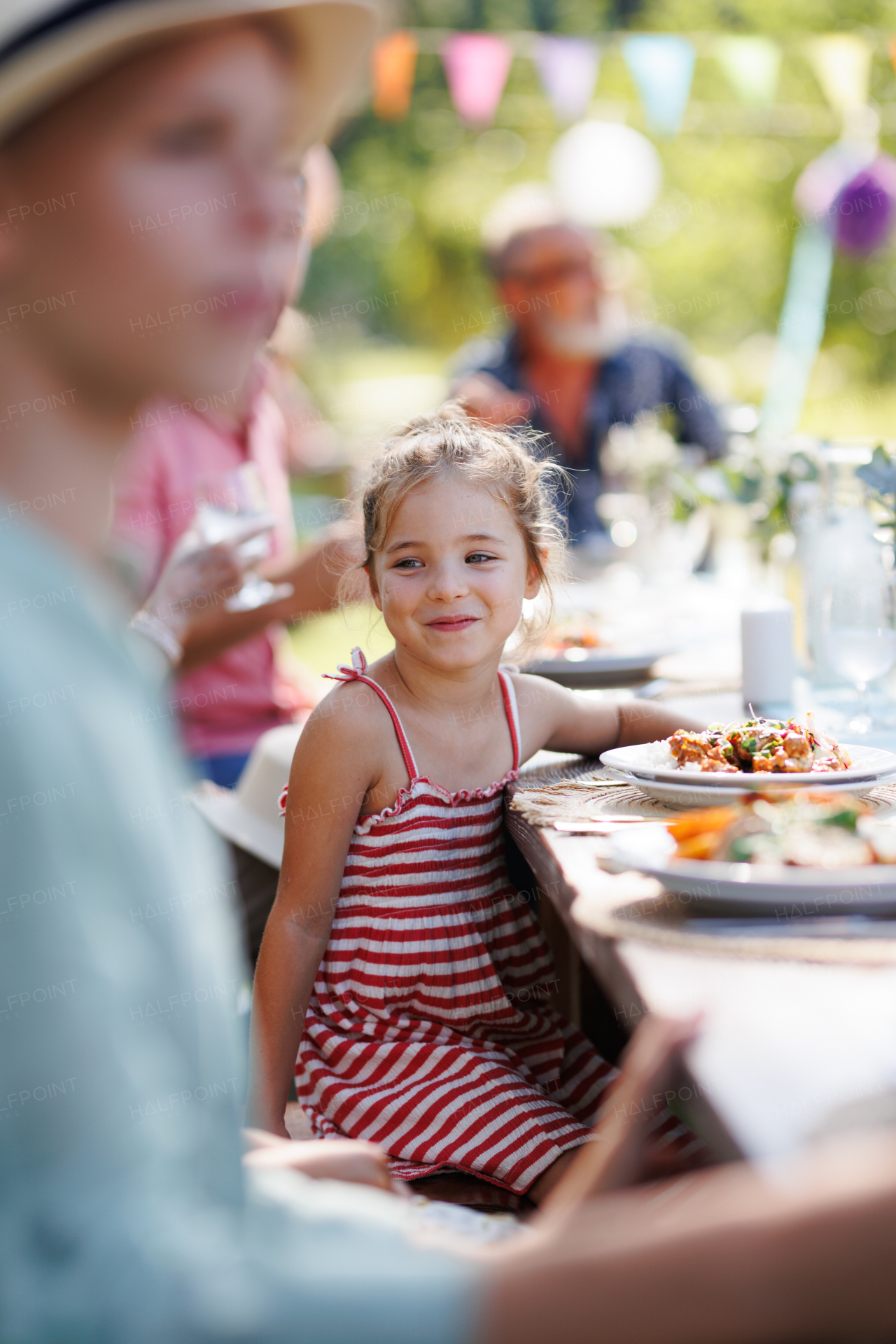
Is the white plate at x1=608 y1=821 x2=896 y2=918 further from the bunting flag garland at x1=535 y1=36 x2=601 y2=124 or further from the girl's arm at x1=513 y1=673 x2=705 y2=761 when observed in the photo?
the bunting flag garland at x1=535 y1=36 x2=601 y2=124

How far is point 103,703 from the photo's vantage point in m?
0.72

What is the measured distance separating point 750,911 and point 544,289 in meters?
3.44

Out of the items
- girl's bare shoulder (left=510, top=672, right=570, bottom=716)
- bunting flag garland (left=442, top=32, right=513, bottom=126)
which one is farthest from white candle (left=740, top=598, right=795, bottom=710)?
bunting flag garland (left=442, top=32, right=513, bottom=126)

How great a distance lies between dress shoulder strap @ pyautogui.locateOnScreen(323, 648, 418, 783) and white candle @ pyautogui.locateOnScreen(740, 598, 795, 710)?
1.82 feet

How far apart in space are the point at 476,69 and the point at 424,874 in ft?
16.6

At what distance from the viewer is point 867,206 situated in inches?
220

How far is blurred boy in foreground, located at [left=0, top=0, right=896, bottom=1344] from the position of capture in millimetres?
641

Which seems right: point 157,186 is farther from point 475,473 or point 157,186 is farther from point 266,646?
point 266,646

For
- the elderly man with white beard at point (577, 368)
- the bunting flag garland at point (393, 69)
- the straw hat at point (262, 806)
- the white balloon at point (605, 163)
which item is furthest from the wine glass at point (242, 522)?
the white balloon at point (605, 163)

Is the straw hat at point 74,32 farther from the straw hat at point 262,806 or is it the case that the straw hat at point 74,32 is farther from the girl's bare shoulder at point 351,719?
the straw hat at point 262,806

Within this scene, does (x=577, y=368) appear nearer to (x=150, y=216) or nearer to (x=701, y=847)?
(x=701, y=847)

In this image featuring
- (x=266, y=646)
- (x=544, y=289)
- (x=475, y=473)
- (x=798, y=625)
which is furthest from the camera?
(x=544, y=289)

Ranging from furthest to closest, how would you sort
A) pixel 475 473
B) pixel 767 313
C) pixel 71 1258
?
pixel 767 313 < pixel 475 473 < pixel 71 1258

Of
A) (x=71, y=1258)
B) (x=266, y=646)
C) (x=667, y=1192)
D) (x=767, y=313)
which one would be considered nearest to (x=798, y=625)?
(x=266, y=646)
